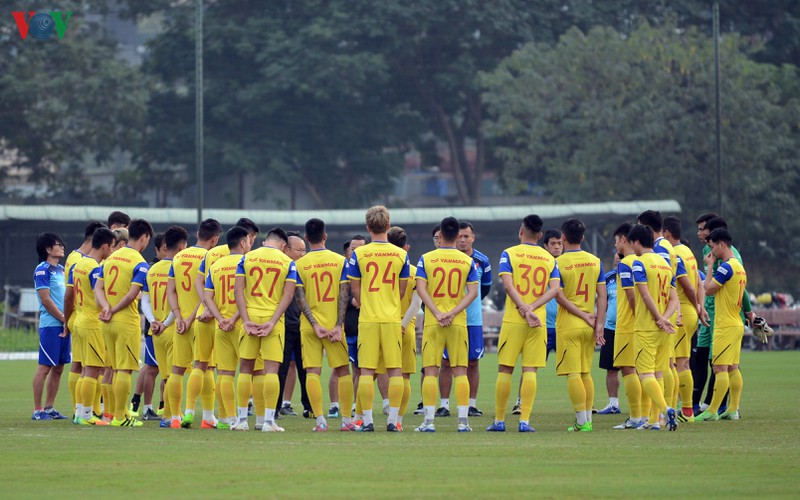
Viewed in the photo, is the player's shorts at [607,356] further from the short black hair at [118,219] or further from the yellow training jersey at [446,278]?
the short black hair at [118,219]

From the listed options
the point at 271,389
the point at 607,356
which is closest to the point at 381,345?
the point at 271,389

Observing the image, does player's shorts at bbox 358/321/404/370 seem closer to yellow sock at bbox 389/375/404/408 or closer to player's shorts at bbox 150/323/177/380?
yellow sock at bbox 389/375/404/408

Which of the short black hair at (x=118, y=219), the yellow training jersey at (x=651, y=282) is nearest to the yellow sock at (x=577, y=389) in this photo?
the yellow training jersey at (x=651, y=282)

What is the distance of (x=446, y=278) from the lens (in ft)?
49.1

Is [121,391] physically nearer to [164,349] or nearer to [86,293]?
[164,349]

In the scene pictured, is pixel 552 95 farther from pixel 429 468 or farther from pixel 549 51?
pixel 429 468

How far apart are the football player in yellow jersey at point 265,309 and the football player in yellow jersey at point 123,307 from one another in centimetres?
155

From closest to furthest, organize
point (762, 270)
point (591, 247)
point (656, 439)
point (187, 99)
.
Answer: point (656, 439) → point (591, 247) → point (762, 270) → point (187, 99)

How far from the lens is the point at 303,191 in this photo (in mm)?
65438

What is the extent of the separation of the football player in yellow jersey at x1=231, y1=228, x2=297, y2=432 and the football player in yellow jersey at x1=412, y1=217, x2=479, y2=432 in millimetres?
1325

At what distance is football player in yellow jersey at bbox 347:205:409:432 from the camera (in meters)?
14.8

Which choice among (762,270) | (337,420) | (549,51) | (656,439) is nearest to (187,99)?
(549,51)

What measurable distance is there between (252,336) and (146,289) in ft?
6.77

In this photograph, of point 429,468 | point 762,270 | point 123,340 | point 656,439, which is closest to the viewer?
point 429,468
